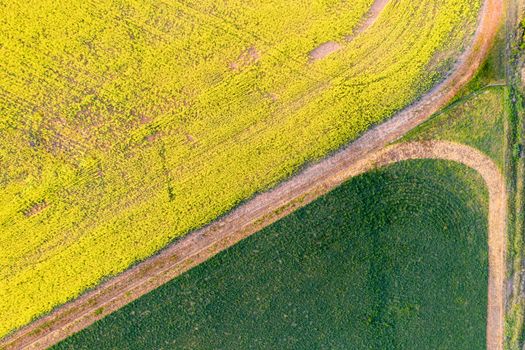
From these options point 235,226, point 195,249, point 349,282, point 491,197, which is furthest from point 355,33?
point 195,249

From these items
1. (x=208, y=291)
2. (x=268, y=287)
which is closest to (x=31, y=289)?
(x=208, y=291)

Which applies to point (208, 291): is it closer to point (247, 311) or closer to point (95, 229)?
point (247, 311)

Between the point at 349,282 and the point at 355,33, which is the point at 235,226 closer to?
the point at 349,282

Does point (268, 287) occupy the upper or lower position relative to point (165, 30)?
lower

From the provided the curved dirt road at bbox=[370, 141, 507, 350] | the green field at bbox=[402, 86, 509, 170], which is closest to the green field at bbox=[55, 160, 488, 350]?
the curved dirt road at bbox=[370, 141, 507, 350]

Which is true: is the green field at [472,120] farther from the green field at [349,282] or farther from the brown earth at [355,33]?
the brown earth at [355,33]

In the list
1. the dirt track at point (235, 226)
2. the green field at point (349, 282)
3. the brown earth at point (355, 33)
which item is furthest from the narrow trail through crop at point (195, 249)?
the brown earth at point (355, 33)

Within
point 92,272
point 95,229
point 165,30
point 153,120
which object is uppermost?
point 165,30
